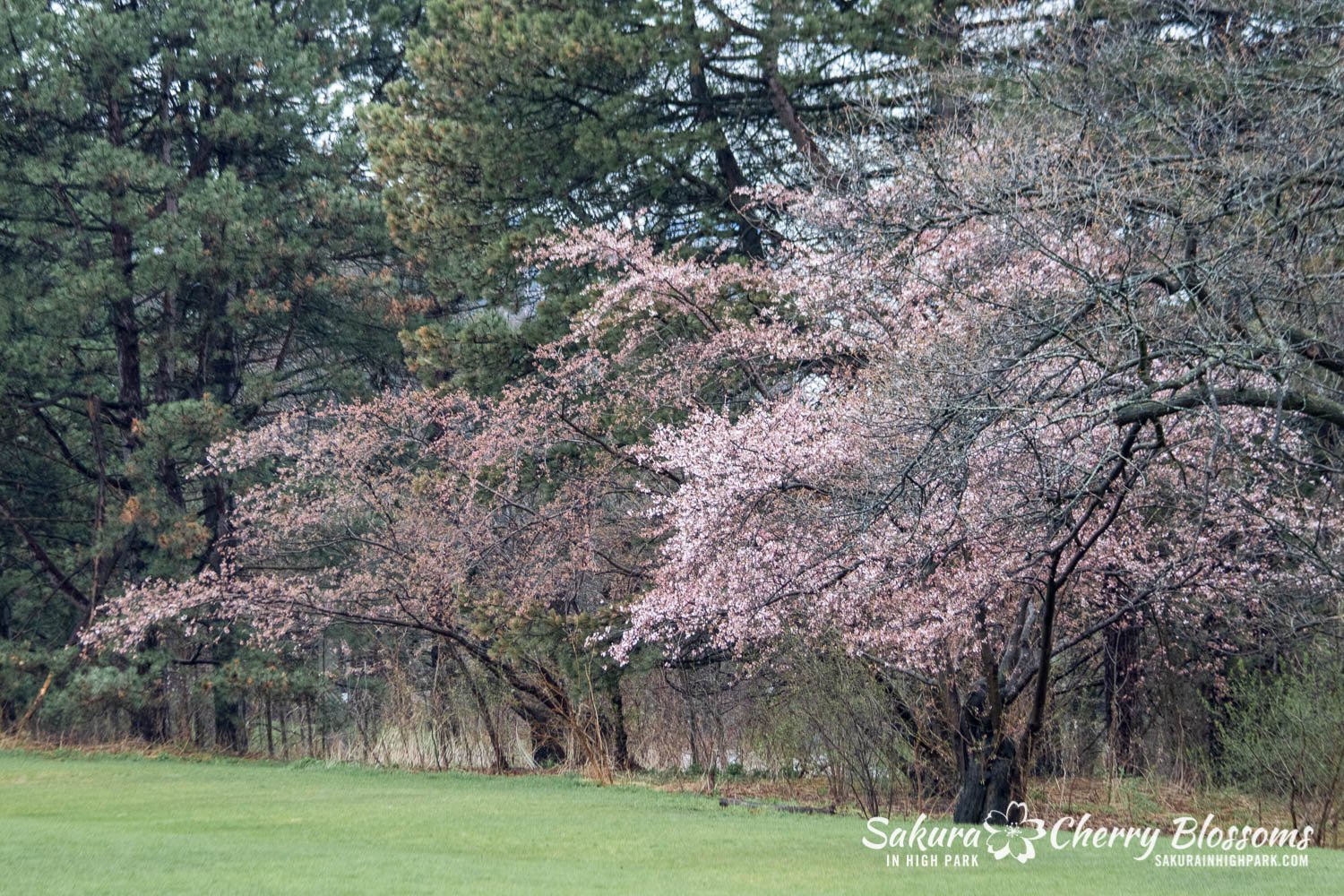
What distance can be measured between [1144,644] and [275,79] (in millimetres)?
14643

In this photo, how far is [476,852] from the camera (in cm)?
661

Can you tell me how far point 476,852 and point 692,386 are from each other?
787cm

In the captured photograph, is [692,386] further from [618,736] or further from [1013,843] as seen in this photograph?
[1013,843]

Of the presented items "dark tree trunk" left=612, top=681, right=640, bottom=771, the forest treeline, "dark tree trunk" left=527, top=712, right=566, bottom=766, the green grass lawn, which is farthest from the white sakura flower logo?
"dark tree trunk" left=527, top=712, right=566, bottom=766

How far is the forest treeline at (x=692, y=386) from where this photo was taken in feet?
27.4

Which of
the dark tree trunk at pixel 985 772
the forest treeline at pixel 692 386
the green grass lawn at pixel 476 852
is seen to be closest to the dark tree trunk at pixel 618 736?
the forest treeline at pixel 692 386

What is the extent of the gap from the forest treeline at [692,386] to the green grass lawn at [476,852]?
6.65 feet

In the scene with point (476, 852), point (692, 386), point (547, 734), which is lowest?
point (476, 852)

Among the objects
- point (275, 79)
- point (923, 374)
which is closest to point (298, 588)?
point (275, 79)

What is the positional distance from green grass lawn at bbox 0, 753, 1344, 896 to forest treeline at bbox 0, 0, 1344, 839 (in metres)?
2.03

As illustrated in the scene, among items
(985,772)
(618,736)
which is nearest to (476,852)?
(985,772)

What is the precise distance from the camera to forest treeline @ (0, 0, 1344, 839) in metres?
8.34

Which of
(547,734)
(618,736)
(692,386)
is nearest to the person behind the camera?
(692,386)

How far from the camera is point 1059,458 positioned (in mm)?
7520
